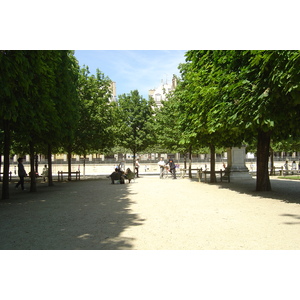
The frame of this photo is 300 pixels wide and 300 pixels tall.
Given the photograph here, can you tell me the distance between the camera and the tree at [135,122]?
37.7 meters

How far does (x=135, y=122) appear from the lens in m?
38.9

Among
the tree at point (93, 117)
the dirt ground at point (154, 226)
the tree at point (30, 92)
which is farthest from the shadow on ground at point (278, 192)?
the tree at point (93, 117)

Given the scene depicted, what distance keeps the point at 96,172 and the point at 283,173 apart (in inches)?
1147

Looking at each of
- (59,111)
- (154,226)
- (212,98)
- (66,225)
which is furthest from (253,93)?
(59,111)

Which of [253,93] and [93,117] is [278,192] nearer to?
[253,93]

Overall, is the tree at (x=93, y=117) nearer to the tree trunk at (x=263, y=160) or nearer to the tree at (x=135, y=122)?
the tree at (x=135, y=122)

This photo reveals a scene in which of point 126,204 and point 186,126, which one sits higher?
point 186,126

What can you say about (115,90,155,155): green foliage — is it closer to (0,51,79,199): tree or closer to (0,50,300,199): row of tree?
(0,50,300,199): row of tree

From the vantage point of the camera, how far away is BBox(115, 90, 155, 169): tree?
37.7 m

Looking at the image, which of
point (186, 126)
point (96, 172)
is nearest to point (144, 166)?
point (96, 172)

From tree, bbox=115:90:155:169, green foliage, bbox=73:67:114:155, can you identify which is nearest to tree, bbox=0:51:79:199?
green foliage, bbox=73:67:114:155

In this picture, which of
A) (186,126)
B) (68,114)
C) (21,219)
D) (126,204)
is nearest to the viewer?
(21,219)

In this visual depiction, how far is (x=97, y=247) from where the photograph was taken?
17.9ft

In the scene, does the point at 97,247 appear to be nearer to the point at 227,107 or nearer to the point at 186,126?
the point at 227,107
